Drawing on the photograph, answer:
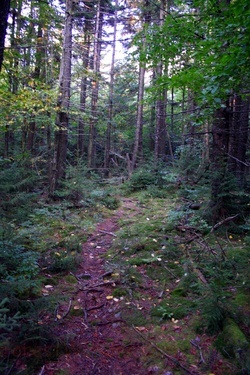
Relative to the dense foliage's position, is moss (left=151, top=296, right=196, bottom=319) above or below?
below

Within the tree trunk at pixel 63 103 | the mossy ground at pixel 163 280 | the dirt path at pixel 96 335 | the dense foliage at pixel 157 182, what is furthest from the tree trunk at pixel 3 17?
the tree trunk at pixel 63 103

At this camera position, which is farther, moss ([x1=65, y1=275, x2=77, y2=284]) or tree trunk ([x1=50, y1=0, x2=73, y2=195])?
tree trunk ([x1=50, y1=0, x2=73, y2=195])

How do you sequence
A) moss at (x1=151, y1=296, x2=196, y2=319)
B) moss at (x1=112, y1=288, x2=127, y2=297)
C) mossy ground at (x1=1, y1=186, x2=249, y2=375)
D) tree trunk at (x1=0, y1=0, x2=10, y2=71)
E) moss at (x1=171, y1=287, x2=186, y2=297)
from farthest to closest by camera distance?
1. moss at (x1=112, y1=288, x2=127, y2=297)
2. moss at (x1=171, y1=287, x2=186, y2=297)
3. moss at (x1=151, y1=296, x2=196, y2=319)
4. mossy ground at (x1=1, y1=186, x2=249, y2=375)
5. tree trunk at (x1=0, y1=0, x2=10, y2=71)

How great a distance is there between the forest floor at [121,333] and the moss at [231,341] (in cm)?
11

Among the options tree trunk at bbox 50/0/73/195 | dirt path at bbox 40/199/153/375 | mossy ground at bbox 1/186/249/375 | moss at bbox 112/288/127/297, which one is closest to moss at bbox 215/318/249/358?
mossy ground at bbox 1/186/249/375

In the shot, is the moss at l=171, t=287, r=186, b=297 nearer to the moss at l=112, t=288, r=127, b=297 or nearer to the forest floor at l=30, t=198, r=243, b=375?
the forest floor at l=30, t=198, r=243, b=375

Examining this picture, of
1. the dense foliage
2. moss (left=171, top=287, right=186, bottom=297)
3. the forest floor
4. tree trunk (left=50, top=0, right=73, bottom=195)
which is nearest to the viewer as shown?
the forest floor

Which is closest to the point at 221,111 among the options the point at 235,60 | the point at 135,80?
the point at 235,60

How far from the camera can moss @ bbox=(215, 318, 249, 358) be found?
2889mm

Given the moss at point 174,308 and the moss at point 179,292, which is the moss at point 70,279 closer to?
the moss at point 174,308

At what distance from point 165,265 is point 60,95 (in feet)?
25.0

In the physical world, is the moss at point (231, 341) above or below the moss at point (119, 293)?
Result: above

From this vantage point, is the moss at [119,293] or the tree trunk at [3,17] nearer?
the tree trunk at [3,17]

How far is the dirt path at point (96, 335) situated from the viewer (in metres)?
2.90
